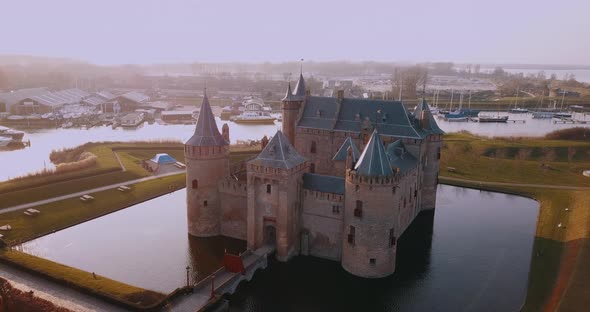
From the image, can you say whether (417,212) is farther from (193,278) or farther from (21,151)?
(21,151)

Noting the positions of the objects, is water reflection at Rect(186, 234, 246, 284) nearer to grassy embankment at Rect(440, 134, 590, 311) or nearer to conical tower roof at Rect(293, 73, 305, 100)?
conical tower roof at Rect(293, 73, 305, 100)

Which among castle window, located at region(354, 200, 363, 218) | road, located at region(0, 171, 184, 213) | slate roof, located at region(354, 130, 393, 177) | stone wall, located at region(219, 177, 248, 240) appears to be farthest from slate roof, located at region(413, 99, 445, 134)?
road, located at region(0, 171, 184, 213)

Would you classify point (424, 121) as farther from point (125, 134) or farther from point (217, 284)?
point (125, 134)

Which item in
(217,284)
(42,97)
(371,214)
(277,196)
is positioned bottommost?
(217,284)

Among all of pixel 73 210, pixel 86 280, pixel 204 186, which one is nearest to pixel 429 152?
pixel 204 186

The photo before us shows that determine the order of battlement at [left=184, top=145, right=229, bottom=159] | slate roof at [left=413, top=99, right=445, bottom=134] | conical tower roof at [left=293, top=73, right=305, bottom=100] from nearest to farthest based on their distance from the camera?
battlement at [left=184, top=145, right=229, bottom=159]
slate roof at [left=413, top=99, right=445, bottom=134]
conical tower roof at [left=293, top=73, right=305, bottom=100]

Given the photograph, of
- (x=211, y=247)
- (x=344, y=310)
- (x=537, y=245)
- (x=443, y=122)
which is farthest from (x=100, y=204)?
(x=443, y=122)
